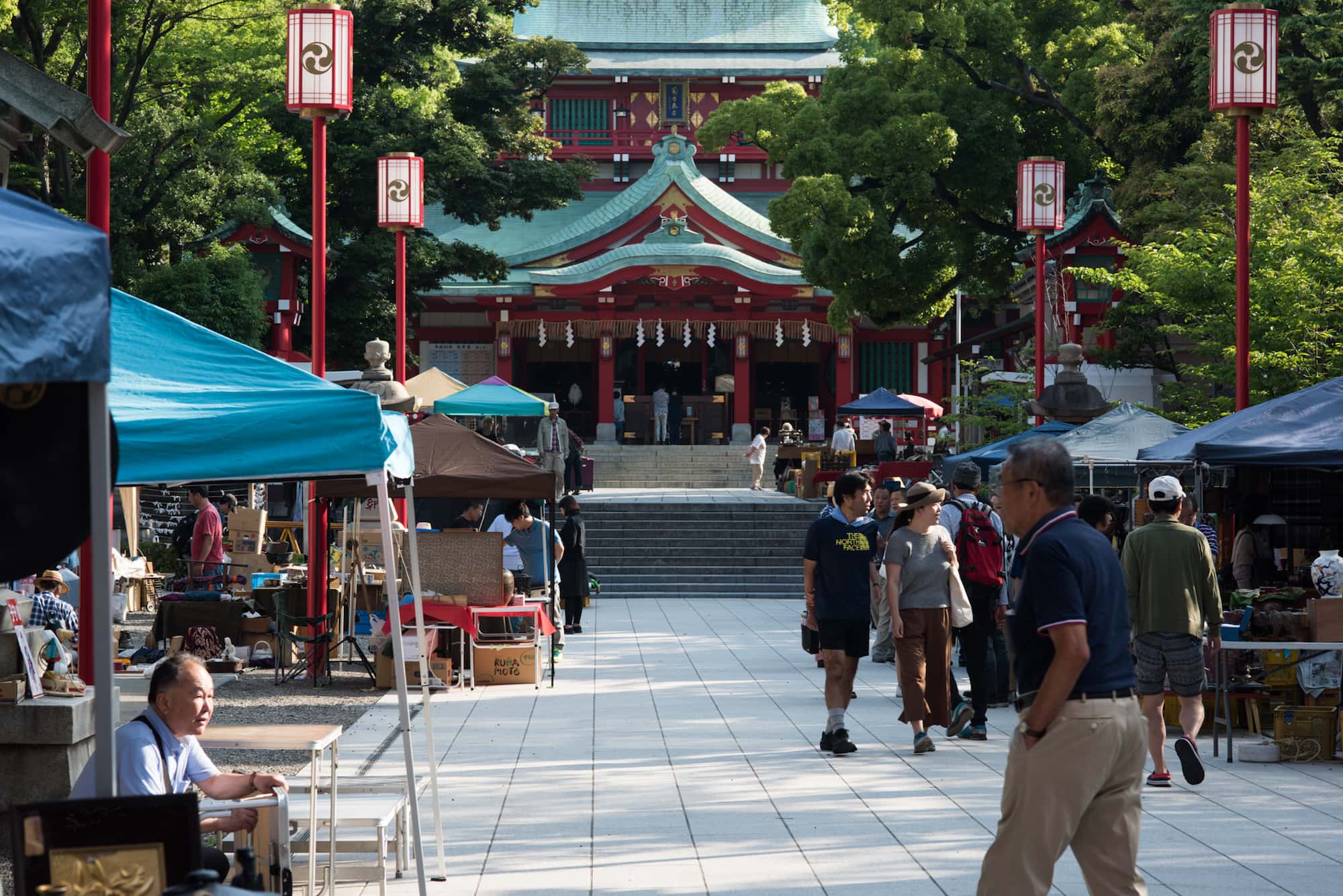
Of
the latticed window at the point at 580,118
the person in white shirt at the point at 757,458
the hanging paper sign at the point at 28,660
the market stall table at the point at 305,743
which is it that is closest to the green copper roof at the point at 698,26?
the latticed window at the point at 580,118

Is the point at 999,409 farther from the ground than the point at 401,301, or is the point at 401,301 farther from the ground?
the point at 401,301

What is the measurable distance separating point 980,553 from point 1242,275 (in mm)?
4294

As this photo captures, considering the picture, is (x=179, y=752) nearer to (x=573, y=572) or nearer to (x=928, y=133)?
(x=573, y=572)

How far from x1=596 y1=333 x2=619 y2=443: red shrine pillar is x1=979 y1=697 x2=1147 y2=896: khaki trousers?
3100 centimetres

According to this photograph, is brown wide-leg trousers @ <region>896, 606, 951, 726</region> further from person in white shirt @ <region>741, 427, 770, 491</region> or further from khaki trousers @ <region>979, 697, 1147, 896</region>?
person in white shirt @ <region>741, 427, 770, 491</region>

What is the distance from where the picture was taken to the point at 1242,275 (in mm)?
12531

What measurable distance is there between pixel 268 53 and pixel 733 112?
7.85 metres

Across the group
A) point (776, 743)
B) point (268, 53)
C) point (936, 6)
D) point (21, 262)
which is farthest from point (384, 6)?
point (21, 262)

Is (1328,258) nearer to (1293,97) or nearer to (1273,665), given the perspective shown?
(1293,97)

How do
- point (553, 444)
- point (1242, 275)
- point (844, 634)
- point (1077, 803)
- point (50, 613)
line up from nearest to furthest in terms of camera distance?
1. point (1077, 803)
2. point (844, 634)
3. point (50, 613)
4. point (1242, 275)
5. point (553, 444)

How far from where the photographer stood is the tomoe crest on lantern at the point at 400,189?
19094 mm

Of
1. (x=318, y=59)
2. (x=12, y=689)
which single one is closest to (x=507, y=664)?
(x=318, y=59)

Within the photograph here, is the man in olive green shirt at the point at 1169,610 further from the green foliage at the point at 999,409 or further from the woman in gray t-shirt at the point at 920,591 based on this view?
the green foliage at the point at 999,409

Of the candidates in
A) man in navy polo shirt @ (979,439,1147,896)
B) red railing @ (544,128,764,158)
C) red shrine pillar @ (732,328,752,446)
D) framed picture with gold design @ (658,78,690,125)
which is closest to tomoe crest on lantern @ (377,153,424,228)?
man in navy polo shirt @ (979,439,1147,896)
